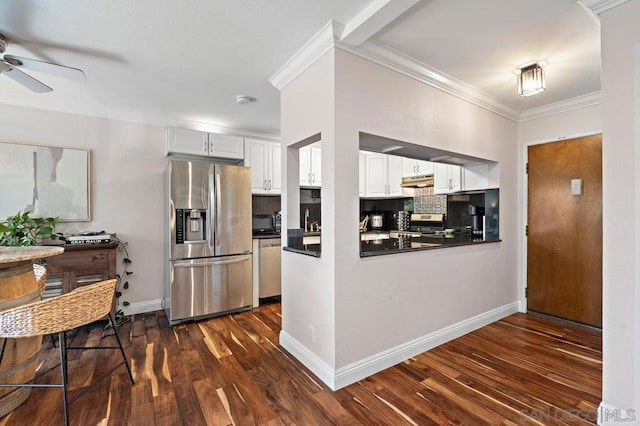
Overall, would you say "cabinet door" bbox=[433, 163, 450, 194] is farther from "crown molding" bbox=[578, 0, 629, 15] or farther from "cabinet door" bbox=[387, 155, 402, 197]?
"crown molding" bbox=[578, 0, 629, 15]

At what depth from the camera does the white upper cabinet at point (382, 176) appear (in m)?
4.66

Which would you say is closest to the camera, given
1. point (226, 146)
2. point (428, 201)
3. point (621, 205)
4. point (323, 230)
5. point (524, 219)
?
point (621, 205)

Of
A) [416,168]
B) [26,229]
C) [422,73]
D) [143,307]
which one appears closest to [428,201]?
[416,168]

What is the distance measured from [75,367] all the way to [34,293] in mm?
814

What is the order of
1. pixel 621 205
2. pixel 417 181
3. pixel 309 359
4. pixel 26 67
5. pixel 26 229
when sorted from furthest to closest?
pixel 417 181
pixel 26 229
pixel 309 359
pixel 26 67
pixel 621 205

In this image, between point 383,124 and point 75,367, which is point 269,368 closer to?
point 75,367

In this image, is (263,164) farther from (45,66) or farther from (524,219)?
(524,219)

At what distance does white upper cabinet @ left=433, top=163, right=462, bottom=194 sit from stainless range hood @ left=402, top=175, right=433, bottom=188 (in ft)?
0.30

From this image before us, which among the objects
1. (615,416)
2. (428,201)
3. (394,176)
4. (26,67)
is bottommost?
(615,416)

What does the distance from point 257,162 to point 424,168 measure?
241cm

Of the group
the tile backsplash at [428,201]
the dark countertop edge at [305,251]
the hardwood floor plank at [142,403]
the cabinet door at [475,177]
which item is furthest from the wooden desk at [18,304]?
the tile backsplash at [428,201]

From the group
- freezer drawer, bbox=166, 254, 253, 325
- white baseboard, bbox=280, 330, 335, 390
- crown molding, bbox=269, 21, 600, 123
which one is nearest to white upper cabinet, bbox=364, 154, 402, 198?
crown molding, bbox=269, 21, 600, 123

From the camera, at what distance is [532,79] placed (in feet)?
7.72

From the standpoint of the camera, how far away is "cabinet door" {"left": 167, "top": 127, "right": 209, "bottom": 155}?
139 inches
